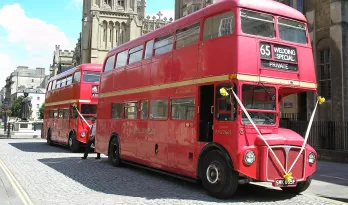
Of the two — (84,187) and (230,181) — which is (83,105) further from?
(230,181)

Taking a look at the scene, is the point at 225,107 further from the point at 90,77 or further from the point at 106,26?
the point at 106,26

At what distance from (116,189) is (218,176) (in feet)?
8.94

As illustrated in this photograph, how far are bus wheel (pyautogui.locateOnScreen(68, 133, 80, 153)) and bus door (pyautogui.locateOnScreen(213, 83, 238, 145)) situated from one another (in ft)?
41.9

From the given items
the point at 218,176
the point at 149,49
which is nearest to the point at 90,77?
the point at 149,49

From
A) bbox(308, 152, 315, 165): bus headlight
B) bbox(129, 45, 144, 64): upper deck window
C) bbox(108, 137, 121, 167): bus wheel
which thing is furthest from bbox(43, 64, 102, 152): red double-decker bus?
bbox(308, 152, 315, 165): bus headlight

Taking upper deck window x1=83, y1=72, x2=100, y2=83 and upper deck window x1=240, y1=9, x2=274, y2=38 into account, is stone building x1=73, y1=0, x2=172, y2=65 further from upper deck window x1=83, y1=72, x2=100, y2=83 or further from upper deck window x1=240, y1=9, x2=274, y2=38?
upper deck window x1=240, y1=9, x2=274, y2=38

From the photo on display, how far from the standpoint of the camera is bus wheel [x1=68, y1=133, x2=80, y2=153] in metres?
20.0

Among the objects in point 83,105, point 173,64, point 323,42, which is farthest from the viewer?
point 323,42

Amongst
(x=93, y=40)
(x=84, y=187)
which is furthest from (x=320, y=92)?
(x=93, y=40)

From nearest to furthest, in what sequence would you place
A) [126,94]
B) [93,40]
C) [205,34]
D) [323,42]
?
[205,34], [126,94], [323,42], [93,40]

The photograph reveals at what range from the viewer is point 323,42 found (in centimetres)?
2170

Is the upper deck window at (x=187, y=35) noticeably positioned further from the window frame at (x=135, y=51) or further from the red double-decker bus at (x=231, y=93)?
the window frame at (x=135, y=51)

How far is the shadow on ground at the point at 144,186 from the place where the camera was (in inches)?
348

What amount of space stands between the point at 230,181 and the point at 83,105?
42.6 feet
